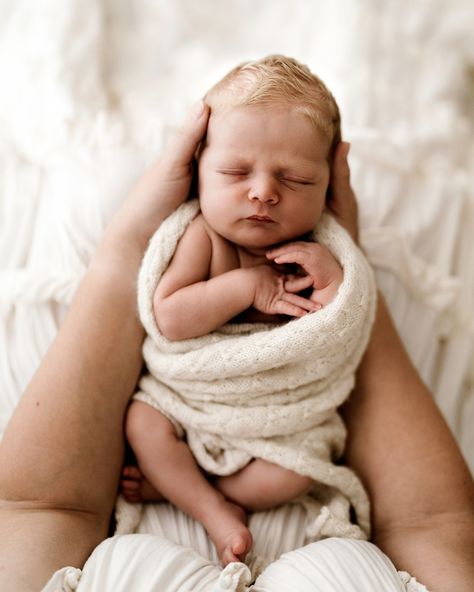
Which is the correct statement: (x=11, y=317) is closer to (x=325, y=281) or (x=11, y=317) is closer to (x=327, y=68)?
(x=325, y=281)

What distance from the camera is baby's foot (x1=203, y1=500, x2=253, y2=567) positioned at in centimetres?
103

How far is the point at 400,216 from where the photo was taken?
1544mm

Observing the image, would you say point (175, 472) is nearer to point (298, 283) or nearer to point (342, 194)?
point (298, 283)

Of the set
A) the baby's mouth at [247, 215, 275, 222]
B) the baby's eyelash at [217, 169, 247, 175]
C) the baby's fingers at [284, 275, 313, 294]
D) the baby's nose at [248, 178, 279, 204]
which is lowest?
the baby's fingers at [284, 275, 313, 294]

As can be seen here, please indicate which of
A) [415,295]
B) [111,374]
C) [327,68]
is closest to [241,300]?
[111,374]

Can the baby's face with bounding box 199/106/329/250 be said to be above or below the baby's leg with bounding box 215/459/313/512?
above

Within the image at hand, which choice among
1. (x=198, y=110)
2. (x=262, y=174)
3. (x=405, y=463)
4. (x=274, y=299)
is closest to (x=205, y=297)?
(x=274, y=299)

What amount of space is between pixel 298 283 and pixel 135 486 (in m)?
0.45

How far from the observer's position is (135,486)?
1145 mm

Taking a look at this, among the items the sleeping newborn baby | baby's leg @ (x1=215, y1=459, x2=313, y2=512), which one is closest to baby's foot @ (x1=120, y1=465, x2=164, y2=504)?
the sleeping newborn baby

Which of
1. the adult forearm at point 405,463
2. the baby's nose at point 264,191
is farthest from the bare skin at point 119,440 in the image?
the baby's nose at point 264,191

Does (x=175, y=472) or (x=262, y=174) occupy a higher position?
(x=262, y=174)

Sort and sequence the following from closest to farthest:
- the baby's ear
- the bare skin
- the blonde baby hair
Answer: the bare skin
the blonde baby hair
the baby's ear

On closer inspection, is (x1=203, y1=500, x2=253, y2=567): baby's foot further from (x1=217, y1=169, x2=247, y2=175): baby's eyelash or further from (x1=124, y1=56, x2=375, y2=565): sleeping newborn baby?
(x1=217, y1=169, x2=247, y2=175): baby's eyelash
